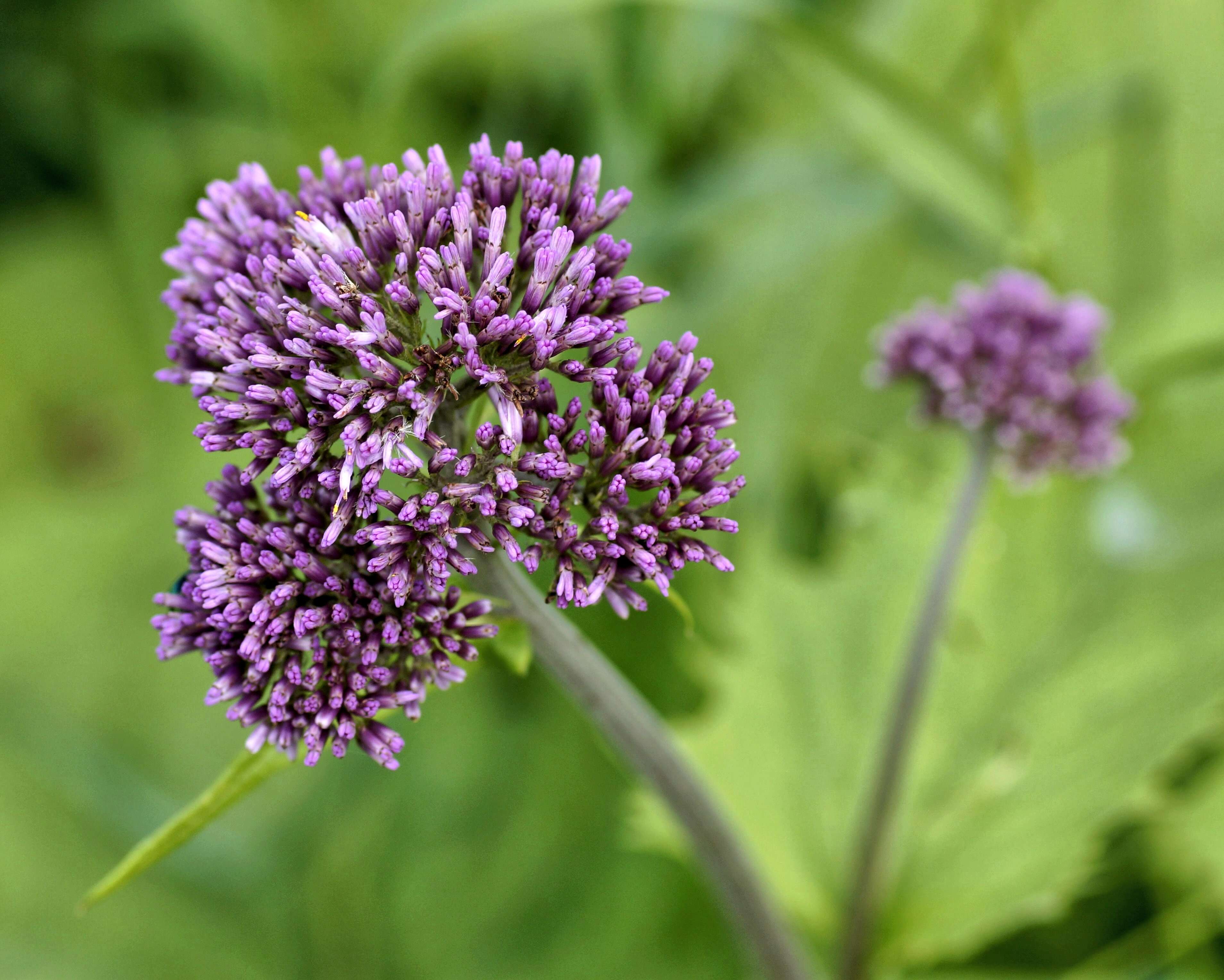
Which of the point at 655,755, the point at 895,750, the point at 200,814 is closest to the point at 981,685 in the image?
the point at 895,750

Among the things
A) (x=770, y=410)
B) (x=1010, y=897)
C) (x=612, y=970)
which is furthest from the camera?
(x=770, y=410)

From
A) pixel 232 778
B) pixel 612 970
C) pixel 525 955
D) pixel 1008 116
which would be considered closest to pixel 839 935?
pixel 612 970

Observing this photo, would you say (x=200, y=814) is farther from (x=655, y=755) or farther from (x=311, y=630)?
(x=655, y=755)

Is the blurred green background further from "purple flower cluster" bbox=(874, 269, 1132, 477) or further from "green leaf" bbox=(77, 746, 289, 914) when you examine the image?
"green leaf" bbox=(77, 746, 289, 914)

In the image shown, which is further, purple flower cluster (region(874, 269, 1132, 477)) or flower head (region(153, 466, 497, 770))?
purple flower cluster (region(874, 269, 1132, 477))

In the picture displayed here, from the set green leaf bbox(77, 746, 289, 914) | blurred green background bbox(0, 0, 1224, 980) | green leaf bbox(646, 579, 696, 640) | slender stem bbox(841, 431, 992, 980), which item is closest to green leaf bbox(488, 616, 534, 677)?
green leaf bbox(646, 579, 696, 640)

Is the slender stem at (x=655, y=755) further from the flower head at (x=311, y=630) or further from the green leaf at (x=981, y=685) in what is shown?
the green leaf at (x=981, y=685)

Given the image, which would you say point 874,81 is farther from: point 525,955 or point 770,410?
point 525,955
